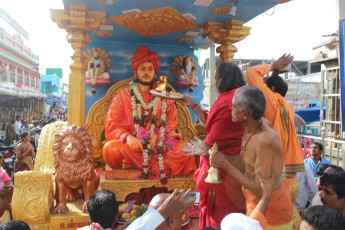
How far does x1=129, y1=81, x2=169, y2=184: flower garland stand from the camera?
4.34 m

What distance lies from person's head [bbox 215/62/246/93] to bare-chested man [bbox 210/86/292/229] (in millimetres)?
728

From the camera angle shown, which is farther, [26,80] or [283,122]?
[26,80]

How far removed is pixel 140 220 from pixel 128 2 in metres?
3.16

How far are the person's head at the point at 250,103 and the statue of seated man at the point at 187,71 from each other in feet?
14.1

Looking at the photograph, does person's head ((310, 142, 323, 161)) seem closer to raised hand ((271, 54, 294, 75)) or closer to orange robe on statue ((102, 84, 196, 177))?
orange robe on statue ((102, 84, 196, 177))

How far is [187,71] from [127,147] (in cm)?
256

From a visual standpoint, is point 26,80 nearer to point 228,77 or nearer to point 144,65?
point 144,65

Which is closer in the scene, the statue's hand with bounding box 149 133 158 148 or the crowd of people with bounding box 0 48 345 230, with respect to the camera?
the crowd of people with bounding box 0 48 345 230

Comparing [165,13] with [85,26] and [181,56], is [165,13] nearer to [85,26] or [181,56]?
[85,26]

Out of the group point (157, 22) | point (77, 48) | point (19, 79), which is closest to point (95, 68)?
point (77, 48)

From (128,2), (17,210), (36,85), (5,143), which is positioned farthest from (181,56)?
(36,85)

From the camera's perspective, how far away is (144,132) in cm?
464

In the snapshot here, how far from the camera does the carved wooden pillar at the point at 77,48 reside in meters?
3.82

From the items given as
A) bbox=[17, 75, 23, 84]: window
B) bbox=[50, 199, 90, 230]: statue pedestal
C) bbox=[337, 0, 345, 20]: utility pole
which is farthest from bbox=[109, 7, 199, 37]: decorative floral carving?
bbox=[17, 75, 23, 84]: window
